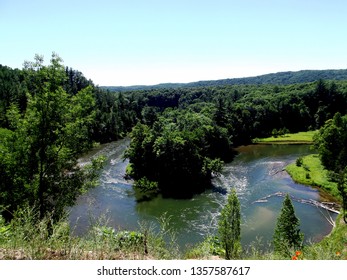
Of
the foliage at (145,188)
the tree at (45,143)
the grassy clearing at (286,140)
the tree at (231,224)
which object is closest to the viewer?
the tree at (45,143)

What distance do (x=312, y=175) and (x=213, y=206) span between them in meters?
16.4

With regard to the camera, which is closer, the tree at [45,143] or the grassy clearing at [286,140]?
the tree at [45,143]

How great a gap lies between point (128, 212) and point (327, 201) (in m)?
21.0

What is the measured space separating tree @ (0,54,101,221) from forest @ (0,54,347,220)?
4cm

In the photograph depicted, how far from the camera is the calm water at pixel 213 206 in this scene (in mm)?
27078

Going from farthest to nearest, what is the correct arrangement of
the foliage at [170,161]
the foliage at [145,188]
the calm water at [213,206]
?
1. the foliage at [170,161]
2. the foliage at [145,188]
3. the calm water at [213,206]

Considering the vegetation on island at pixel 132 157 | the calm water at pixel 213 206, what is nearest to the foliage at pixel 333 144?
the vegetation on island at pixel 132 157

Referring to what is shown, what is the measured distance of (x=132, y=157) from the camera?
42625 mm

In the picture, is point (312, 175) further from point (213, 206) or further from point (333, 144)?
point (213, 206)

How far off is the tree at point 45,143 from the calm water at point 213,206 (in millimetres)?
6034

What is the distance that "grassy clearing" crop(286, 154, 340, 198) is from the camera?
119 ft

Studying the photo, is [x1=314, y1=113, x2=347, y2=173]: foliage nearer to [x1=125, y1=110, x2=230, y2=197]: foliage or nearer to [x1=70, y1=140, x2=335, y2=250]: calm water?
[x1=70, y1=140, x2=335, y2=250]: calm water

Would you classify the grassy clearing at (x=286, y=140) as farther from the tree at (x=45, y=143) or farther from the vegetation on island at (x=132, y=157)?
the tree at (x=45, y=143)

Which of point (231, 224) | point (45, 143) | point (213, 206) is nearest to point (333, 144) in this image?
point (213, 206)
